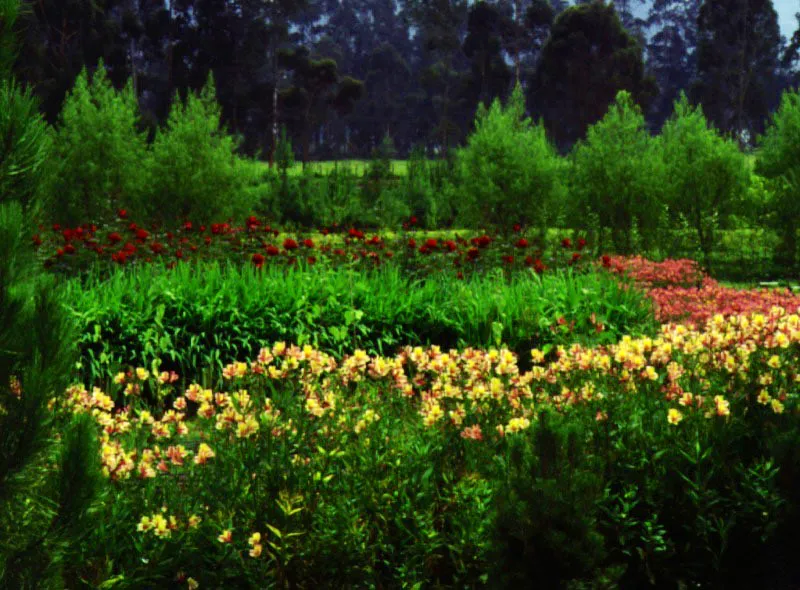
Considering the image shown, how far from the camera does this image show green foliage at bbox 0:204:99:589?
2180 mm

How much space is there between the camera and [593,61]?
3941 centimetres

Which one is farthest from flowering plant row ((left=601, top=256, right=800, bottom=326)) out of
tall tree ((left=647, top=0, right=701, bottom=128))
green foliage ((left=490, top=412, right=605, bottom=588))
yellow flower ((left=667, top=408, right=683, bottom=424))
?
tall tree ((left=647, top=0, right=701, bottom=128))

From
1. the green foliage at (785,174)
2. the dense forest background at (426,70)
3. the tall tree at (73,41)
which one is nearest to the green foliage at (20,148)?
the green foliage at (785,174)

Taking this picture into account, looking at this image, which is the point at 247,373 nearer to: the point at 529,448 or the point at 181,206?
the point at 529,448

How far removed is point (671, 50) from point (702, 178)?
57.8 meters

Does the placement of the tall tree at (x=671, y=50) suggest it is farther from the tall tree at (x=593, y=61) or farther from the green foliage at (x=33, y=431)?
the green foliage at (x=33, y=431)

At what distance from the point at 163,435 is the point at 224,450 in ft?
0.96

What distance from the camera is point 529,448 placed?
321cm

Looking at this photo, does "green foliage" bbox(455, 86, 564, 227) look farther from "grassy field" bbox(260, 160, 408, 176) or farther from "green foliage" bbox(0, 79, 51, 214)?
"green foliage" bbox(0, 79, 51, 214)

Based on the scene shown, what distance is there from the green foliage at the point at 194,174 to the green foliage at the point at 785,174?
10.7m

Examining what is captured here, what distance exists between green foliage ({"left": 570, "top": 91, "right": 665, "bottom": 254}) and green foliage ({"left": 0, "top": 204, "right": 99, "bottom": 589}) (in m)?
14.1

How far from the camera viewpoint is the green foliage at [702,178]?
1614 centimetres

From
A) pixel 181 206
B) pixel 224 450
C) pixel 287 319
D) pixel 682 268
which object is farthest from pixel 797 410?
pixel 181 206

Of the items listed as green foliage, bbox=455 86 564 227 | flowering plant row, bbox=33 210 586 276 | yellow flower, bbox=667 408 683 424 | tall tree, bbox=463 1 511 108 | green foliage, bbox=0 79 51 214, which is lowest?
yellow flower, bbox=667 408 683 424
